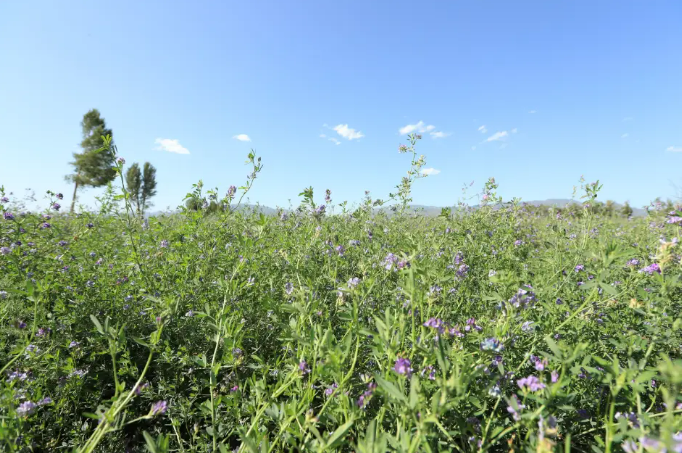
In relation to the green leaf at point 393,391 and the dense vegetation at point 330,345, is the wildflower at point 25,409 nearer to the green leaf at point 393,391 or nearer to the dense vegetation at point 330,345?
the dense vegetation at point 330,345

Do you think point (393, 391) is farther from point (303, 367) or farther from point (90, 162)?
point (90, 162)

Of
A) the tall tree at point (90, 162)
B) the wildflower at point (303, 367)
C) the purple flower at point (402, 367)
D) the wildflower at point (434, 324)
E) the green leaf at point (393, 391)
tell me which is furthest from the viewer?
the tall tree at point (90, 162)

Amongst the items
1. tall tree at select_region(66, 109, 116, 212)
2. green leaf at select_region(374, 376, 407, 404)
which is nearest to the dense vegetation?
green leaf at select_region(374, 376, 407, 404)

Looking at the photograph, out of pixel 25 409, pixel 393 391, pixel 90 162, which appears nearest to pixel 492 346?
pixel 393 391

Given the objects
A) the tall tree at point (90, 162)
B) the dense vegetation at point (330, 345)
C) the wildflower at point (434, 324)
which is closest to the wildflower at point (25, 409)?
the dense vegetation at point (330, 345)

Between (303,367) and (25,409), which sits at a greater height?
(303,367)

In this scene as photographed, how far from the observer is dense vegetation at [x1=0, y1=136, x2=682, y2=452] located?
1.21 meters

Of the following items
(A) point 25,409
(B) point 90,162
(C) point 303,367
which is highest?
(B) point 90,162

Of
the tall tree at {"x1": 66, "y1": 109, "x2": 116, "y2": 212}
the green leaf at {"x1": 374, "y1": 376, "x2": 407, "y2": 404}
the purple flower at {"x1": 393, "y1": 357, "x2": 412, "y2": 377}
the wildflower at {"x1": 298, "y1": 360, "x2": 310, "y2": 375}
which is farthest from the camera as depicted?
the tall tree at {"x1": 66, "y1": 109, "x2": 116, "y2": 212}

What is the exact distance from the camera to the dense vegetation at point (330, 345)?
121cm

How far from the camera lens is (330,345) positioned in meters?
1.33

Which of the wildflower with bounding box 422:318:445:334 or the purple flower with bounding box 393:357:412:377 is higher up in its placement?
the wildflower with bounding box 422:318:445:334

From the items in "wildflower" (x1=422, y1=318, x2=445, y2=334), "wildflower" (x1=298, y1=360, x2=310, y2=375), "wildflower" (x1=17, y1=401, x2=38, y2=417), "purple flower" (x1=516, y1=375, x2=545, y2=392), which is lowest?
"wildflower" (x1=17, y1=401, x2=38, y2=417)

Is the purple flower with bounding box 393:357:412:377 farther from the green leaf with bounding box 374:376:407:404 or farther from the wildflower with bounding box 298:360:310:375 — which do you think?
the wildflower with bounding box 298:360:310:375
